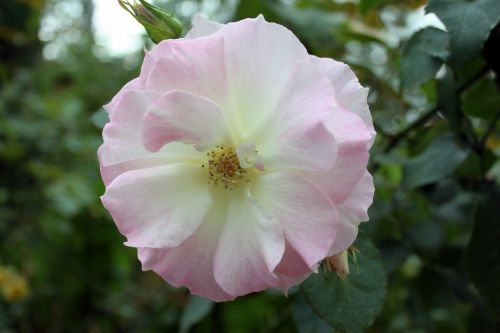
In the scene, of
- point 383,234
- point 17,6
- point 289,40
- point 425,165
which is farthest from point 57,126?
point 289,40

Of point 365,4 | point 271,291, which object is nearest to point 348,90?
point 365,4

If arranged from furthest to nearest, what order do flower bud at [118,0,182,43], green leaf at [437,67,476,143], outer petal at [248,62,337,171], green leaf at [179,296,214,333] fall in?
green leaf at [179,296,214,333] < green leaf at [437,67,476,143] < flower bud at [118,0,182,43] < outer petal at [248,62,337,171]

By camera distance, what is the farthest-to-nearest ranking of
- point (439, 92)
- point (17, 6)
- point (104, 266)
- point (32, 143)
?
1. point (17, 6)
2. point (104, 266)
3. point (32, 143)
4. point (439, 92)

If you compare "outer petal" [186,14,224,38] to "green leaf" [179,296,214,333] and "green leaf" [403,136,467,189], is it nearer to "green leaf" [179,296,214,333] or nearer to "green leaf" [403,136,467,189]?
"green leaf" [403,136,467,189]

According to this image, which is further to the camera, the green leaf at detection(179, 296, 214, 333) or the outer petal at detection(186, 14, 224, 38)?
the green leaf at detection(179, 296, 214, 333)

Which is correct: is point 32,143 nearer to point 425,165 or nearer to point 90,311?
point 90,311

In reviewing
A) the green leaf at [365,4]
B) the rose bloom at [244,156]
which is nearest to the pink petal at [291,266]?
the rose bloom at [244,156]

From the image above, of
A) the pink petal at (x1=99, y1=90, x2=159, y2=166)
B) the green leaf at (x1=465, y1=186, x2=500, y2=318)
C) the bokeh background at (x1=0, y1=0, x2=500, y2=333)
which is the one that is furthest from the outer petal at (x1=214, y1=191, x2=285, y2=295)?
the green leaf at (x1=465, y1=186, x2=500, y2=318)
